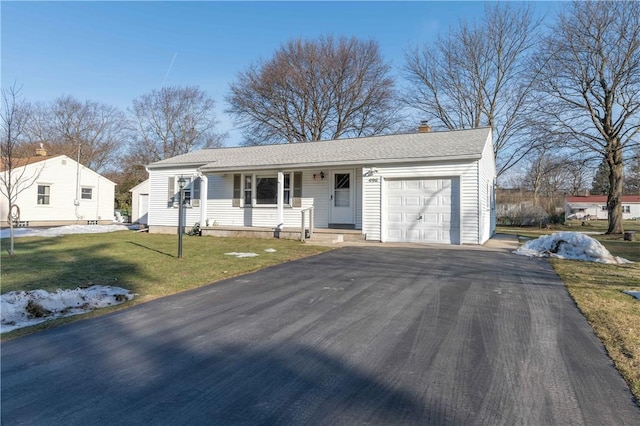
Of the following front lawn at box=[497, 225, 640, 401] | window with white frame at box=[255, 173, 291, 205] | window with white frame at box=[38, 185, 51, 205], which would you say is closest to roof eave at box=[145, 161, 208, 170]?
window with white frame at box=[255, 173, 291, 205]

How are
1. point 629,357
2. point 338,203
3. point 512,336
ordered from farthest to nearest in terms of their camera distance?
1. point 338,203
2. point 512,336
3. point 629,357

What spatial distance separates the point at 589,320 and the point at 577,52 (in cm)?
2127

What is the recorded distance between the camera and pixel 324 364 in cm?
313

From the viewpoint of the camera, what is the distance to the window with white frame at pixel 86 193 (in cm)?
2456

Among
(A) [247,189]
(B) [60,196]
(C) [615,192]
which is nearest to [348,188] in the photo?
(A) [247,189]

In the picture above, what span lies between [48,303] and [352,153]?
11019 mm

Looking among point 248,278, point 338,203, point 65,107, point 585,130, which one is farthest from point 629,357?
point 65,107

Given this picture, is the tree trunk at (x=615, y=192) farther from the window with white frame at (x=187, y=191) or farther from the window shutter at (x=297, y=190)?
the window with white frame at (x=187, y=191)

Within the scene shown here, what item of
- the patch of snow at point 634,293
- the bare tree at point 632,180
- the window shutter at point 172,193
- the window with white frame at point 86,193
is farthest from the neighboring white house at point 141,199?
the bare tree at point 632,180

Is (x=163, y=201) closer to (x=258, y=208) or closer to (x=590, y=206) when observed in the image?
(x=258, y=208)

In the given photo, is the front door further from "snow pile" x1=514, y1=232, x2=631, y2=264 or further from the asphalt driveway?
the asphalt driveway

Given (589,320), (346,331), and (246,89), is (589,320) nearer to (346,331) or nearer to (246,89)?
(346,331)

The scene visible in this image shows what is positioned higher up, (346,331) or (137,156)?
(137,156)

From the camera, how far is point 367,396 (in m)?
2.59
